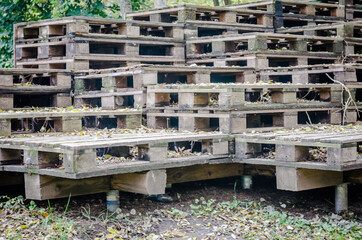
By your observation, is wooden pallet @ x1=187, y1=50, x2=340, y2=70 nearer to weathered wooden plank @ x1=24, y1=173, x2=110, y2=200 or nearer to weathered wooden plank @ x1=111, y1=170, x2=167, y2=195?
weathered wooden plank @ x1=111, y1=170, x2=167, y2=195

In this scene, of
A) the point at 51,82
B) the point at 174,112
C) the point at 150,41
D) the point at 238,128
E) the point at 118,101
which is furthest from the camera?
the point at 150,41

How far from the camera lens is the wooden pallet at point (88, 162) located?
5.74 metres

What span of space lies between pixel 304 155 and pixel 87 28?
5202mm

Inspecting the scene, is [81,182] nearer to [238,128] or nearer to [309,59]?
[238,128]

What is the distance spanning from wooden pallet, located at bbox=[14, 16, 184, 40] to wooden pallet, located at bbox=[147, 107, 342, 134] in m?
2.60

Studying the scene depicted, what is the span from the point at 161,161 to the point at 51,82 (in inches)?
152

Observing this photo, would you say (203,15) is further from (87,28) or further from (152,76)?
(152,76)

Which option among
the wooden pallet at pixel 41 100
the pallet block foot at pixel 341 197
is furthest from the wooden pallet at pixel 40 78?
the pallet block foot at pixel 341 197

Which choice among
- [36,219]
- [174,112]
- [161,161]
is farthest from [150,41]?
[36,219]

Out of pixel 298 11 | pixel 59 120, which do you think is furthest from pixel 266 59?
pixel 59 120

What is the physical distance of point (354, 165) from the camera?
625 cm

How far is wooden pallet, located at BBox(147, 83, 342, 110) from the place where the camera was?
7273 mm

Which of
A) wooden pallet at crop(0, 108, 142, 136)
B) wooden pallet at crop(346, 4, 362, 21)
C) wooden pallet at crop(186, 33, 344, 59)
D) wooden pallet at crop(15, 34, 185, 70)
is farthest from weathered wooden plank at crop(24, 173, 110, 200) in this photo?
wooden pallet at crop(346, 4, 362, 21)

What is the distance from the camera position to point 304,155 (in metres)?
6.56
